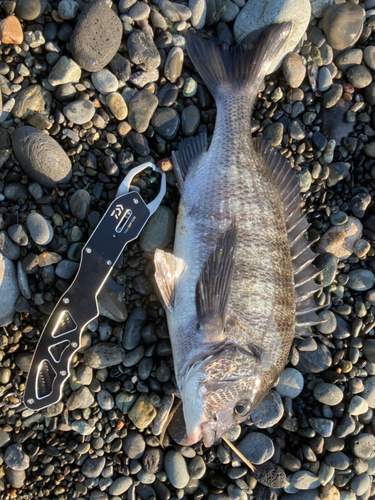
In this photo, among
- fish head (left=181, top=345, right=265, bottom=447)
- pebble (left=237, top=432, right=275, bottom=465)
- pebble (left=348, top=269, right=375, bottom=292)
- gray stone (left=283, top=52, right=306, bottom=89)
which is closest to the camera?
fish head (left=181, top=345, right=265, bottom=447)

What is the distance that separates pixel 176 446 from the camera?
11.0ft

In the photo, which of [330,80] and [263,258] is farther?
[330,80]

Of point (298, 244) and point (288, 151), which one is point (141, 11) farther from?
point (298, 244)

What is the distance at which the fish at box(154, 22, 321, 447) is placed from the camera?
274 cm

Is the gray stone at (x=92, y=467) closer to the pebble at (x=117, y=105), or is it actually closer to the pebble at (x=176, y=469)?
the pebble at (x=176, y=469)

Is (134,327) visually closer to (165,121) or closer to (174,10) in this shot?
(165,121)

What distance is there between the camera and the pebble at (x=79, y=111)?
312 cm

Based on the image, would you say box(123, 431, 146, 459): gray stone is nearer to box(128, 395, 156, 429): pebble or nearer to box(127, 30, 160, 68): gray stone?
box(128, 395, 156, 429): pebble

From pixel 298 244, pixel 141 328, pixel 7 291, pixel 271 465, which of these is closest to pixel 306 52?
pixel 298 244

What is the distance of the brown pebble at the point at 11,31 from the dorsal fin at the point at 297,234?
223 centimetres

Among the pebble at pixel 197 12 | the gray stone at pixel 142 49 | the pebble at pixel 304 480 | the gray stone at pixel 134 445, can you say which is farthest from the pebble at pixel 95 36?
the pebble at pixel 304 480

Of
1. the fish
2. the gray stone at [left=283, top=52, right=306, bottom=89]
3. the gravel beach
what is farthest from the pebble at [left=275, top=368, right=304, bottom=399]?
the gray stone at [left=283, top=52, right=306, bottom=89]

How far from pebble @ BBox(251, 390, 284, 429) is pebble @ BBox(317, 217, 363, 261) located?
155cm

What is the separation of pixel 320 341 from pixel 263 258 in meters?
1.31
